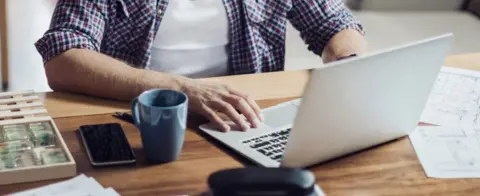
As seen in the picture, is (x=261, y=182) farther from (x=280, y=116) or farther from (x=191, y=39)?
(x=191, y=39)

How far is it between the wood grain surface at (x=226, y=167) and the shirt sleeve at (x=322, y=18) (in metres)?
0.59

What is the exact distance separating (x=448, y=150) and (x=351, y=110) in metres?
0.26

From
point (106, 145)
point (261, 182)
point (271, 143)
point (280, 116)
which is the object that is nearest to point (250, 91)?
point (280, 116)

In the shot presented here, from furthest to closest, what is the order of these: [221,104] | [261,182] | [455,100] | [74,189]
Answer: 1. [455,100]
2. [221,104]
3. [74,189]
4. [261,182]

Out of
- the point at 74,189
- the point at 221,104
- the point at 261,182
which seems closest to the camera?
the point at 261,182

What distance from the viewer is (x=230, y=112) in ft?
4.02

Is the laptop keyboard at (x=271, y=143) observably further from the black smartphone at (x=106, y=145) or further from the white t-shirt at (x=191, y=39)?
the white t-shirt at (x=191, y=39)

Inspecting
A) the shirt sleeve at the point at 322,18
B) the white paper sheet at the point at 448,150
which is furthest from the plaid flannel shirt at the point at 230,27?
the white paper sheet at the point at 448,150

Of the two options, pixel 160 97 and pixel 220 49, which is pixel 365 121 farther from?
pixel 220 49

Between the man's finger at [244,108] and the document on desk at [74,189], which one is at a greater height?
the document on desk at [74,189]

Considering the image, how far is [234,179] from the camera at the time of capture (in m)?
0.82

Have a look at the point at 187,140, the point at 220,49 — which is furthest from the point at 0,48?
the point at 187,140

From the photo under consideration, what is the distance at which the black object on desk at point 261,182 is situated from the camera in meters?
0.80

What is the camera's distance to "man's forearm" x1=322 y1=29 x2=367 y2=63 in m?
1.65
